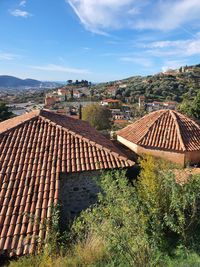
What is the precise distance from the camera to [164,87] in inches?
3652

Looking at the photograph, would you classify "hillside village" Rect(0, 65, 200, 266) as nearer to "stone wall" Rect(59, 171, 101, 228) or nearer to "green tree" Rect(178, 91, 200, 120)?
"stone wall" Rect(59, 171, 101, 228)

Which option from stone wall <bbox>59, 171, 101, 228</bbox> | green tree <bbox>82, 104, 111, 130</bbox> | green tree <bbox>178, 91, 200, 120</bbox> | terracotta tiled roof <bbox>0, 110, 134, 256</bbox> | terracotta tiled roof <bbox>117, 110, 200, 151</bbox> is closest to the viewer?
terracotta tiled roof <bbox>0, 110, 134, 256</bbox>

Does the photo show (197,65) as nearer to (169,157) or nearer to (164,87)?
(164,87)

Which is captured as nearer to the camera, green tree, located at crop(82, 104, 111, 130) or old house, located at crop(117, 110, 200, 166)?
old house, located at crop(117, 110, 200, 166)

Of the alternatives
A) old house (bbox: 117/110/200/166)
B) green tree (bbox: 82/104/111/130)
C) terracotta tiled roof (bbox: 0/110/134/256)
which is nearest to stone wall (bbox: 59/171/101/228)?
terracotta tiled roof (bbox: 0/110/134/256)

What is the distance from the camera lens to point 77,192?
9.87 m

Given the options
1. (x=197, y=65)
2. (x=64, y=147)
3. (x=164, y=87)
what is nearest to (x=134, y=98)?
(x=164, y=87)

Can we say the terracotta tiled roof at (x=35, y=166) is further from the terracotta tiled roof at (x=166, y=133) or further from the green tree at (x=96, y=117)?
the green tree at (x=96, y=117)

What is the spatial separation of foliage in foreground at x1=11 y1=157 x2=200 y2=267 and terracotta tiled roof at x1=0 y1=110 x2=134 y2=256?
3.93ft

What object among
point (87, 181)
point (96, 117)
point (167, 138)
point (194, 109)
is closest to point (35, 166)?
point (87, 181)

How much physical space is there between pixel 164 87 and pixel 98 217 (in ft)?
298

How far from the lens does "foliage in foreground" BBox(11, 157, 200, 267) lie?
5.53 m

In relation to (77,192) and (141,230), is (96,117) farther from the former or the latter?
(141,230)

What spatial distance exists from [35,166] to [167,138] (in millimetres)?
7909
